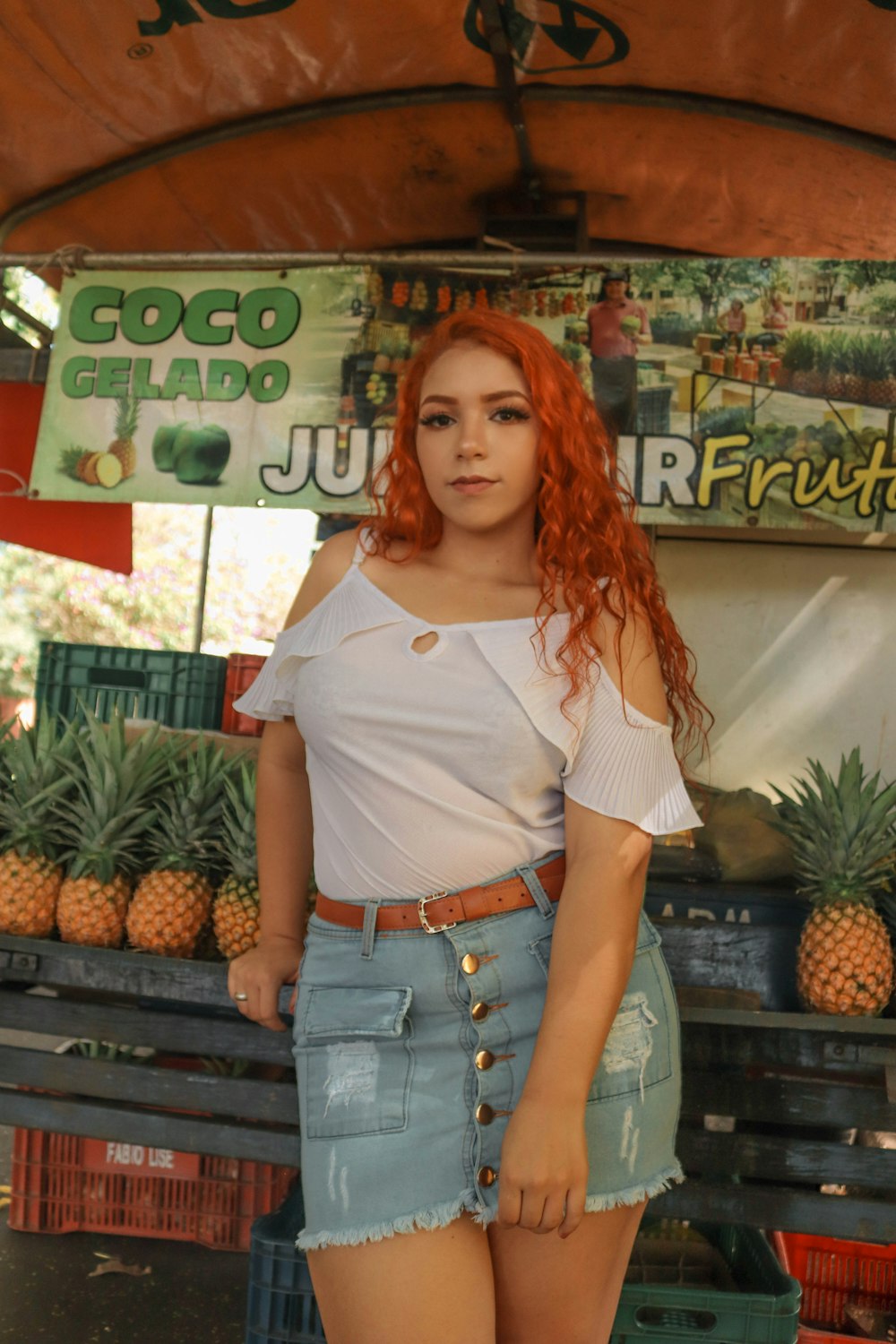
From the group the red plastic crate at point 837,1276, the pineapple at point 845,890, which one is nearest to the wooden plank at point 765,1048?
the pineapple at point 845,890

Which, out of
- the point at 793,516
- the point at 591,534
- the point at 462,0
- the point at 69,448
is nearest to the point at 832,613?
the point at 793,516

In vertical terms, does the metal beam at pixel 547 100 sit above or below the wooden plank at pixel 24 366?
above

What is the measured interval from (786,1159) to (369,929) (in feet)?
5.73

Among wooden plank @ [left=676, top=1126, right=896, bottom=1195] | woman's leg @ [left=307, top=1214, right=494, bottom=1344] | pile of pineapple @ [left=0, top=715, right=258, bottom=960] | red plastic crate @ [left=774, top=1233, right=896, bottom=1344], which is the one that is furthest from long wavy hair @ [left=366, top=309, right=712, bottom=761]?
red plastic crate @ [left=774, top=1233, right=896, bottom=1344]

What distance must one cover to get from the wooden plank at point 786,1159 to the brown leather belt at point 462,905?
1505 mm

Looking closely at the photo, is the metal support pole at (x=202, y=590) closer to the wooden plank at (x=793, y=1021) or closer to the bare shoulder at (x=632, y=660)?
the wooden plank at (x=793, y=1021)

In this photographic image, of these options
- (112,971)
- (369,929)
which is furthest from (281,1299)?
(369,929)

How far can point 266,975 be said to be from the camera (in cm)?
207

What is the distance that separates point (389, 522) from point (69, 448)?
9.92 ft

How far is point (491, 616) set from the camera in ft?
6.20

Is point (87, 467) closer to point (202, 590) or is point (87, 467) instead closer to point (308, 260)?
point (308, 260)

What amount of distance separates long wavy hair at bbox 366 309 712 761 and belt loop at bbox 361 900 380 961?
46 centimetres

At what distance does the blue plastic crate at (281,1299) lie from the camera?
284cm

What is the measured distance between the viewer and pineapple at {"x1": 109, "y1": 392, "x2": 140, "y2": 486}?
461 cm
